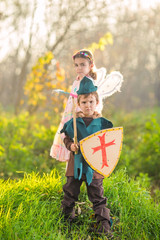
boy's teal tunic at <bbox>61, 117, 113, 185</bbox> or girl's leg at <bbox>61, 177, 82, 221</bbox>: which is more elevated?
boy's teal tunic at <bbox>61, 117, 113, 185</bbox>

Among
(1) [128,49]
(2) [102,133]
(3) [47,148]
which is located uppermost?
(1) [128,49]

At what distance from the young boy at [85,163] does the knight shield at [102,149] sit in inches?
3.3

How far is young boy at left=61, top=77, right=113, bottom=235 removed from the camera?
90.4 inches

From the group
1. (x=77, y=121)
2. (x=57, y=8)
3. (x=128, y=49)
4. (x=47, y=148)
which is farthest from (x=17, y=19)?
(x=128, y=49)

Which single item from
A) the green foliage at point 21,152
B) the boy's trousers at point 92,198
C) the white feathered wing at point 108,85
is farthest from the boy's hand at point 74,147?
the green foliage at point 21,152

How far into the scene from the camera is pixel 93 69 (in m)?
2.85

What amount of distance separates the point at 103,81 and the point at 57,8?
3.77 metres

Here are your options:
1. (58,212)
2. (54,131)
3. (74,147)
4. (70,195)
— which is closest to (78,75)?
(74,147)

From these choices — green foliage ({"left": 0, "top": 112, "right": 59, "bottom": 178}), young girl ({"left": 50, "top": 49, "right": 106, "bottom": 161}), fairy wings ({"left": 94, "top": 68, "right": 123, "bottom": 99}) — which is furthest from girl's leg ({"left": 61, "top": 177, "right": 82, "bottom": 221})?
green foliage ({"left": 0, "top": 112, "right": 59, "bottom": 178})

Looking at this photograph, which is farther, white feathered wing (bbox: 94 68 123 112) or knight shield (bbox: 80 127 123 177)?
white feathered wing (bbox: 94 68 123 112)

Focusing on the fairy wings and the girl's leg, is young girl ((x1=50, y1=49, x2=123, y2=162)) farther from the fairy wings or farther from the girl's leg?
the girl's leg

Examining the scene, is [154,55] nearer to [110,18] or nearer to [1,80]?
[1,80]

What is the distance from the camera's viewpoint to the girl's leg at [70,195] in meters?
2.39

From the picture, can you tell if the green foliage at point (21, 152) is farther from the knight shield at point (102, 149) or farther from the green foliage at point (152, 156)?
the knight shield at point (102, 149)
